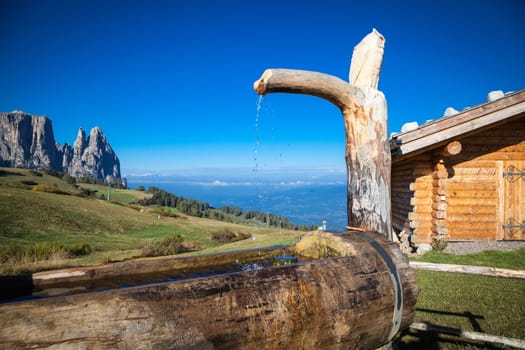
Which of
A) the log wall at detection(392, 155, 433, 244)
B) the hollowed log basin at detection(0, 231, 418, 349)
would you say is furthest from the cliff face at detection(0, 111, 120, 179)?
the hollowed log basin at detection(0, 231, 418, 349)

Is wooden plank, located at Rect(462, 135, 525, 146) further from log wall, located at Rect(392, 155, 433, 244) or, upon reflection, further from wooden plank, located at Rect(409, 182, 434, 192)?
wooden plank, located at Rect(409, 182, 434, 192)

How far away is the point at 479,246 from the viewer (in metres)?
8.78

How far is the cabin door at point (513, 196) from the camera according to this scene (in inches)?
350

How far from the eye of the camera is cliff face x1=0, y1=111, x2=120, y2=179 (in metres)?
97.2

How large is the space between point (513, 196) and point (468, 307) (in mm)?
5834

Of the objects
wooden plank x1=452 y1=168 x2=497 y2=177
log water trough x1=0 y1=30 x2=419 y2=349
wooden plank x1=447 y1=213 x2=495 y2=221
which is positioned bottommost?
wooden plank x1=447 y1=213 x2=495 y2=221

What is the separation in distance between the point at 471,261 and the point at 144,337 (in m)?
8.81

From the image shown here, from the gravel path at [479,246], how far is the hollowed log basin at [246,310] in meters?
7.71

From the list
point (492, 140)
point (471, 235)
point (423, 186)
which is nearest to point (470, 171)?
point (492, 140)

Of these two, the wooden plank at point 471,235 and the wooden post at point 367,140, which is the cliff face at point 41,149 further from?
the wooden post at point 367,140

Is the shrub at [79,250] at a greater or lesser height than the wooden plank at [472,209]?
lesser

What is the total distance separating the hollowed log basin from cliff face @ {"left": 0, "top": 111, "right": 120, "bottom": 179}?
99515 mm

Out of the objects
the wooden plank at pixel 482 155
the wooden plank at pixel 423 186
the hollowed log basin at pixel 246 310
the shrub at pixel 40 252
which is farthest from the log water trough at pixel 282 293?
the shrub at pixel 40 252

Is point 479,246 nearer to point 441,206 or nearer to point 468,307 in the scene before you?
point 441,206
